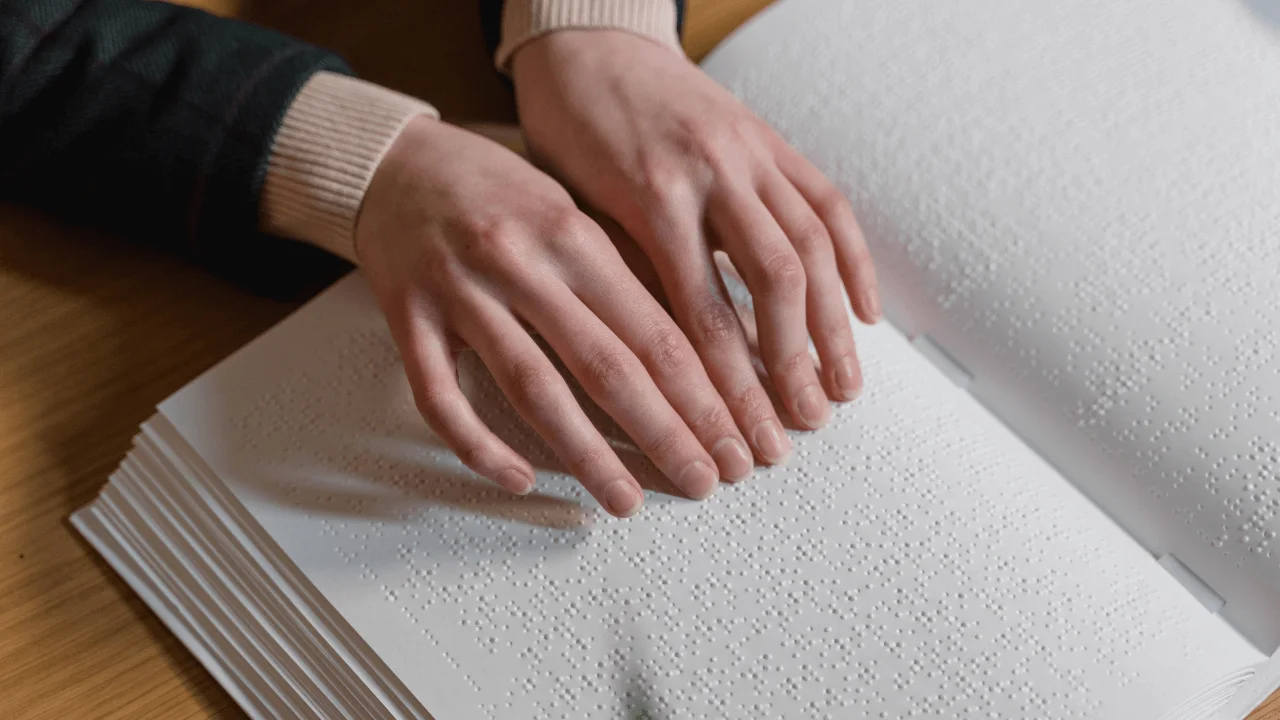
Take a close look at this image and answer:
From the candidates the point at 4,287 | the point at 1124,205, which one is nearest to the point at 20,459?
the point at 4,287

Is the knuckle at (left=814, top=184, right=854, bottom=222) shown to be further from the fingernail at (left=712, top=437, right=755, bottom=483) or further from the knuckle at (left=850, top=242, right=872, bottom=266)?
the fingernail at (left=712, top=437, right=755, bottom=483)

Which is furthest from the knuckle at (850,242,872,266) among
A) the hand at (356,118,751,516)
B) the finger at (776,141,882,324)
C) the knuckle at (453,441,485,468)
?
the knuckle at (453,441,485,468)

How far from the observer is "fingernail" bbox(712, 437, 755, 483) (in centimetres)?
43

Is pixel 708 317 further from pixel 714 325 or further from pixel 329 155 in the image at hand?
pixel 329 155

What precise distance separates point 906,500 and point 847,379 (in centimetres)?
6

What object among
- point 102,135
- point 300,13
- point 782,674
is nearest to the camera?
point 782,674

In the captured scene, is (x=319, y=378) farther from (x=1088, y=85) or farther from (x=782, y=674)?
(x=1088, y=85)

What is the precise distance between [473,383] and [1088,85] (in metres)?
0.36

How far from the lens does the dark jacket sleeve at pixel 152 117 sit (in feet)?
1.61

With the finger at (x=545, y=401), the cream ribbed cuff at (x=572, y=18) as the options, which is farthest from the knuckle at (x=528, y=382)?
the cream ribbed cuff at (x=572, y=18)

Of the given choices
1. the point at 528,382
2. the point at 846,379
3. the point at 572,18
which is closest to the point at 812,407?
the point at 846,379

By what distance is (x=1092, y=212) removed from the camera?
0.48 metres

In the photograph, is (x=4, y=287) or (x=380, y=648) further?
(x=4, y=287)

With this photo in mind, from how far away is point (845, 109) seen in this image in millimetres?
524
